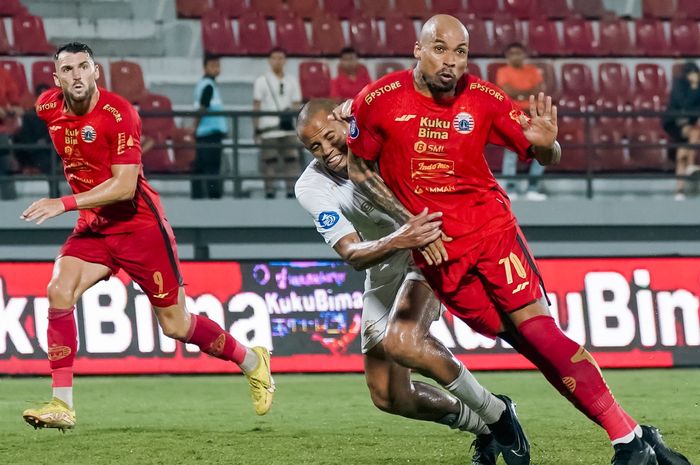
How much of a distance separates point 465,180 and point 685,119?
1069 centimetres

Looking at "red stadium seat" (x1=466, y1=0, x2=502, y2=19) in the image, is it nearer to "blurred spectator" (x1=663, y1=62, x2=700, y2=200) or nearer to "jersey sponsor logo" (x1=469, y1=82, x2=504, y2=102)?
"blurred spectator" (x1=663, y1=62, x2=700, y2=200)

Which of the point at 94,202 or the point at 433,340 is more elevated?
the point at 94,202

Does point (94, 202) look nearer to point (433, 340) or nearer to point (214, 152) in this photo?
point (433, 340)

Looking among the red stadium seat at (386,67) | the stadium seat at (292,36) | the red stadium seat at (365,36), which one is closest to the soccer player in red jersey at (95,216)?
the red stadium seat at (386,67)

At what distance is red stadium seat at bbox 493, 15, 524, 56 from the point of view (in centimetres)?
1858

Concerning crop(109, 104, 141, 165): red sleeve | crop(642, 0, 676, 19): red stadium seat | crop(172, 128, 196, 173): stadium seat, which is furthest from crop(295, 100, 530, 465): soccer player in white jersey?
crop(642, 0, 676, 19): red stadium seat

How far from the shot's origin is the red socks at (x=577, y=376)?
585 cm

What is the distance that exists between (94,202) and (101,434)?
1.60m

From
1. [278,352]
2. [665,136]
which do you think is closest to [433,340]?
[278,352]

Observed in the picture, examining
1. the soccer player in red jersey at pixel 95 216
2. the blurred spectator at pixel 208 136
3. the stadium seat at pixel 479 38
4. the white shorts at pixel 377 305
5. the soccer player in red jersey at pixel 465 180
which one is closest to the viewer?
the soccer player in red jersey at pixel 465 180

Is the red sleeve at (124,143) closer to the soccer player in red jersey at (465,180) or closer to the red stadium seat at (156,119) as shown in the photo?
the soccer player in red jersey at (465,180)

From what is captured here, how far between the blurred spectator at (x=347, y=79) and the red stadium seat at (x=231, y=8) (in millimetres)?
3530

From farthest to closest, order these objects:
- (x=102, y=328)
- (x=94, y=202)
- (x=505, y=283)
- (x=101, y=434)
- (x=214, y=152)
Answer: (x=214, y=152) < (x=102, y=328) < (x=101, y=434) < (x=94, y=202) < (x=505, y=283)

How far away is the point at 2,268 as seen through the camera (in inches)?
493
